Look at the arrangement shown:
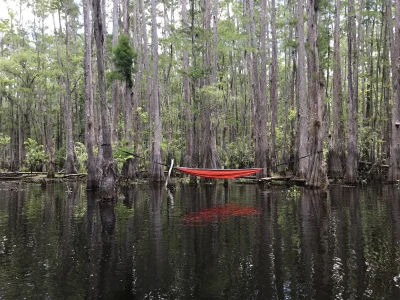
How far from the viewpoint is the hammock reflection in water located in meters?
7.55

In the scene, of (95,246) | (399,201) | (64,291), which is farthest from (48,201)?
(399,201)

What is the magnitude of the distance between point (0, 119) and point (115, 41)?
2313cm

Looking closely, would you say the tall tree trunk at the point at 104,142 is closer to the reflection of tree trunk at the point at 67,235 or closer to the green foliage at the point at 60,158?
the reflection of tree trunk at the point at 67,235

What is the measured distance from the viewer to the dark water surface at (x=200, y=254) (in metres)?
3.64

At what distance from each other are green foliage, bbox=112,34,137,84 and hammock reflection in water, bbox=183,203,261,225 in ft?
26.2

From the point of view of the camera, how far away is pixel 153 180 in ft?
54.2

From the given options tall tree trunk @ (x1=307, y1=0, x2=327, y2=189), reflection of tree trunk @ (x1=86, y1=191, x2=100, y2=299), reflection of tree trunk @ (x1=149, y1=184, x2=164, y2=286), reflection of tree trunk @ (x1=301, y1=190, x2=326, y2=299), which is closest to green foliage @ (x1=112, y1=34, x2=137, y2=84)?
reflection of tree trunk @ (x1=149, y1=184, x2=164, y2=286)

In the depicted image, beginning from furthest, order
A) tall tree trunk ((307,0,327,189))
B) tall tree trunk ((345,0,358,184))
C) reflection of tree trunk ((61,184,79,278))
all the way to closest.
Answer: tall tree trunk ((345,0,358,184)) < tall tree trunk ((307,0,327,189)) < reflection of tree trunk ((61,184,79,278))

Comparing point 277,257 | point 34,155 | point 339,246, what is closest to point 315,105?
point 339,246

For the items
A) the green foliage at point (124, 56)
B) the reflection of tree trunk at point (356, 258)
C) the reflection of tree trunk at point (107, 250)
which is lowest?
the reflection of tree trunk at point (356, 258)

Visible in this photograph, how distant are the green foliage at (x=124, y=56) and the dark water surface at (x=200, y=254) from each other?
25.0 ft

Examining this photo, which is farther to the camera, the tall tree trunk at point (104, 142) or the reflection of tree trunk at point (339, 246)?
the tall tree trunk at point (104, 142)

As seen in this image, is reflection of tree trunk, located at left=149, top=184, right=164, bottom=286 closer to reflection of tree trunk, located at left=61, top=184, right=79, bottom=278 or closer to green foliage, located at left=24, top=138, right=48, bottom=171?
reflection of tree trunk, located at left=61, top=184, right=79, bottom=278

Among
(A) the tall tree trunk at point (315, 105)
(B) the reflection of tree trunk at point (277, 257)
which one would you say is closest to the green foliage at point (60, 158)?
(A) the tall tree trunk at point (315, 105)
